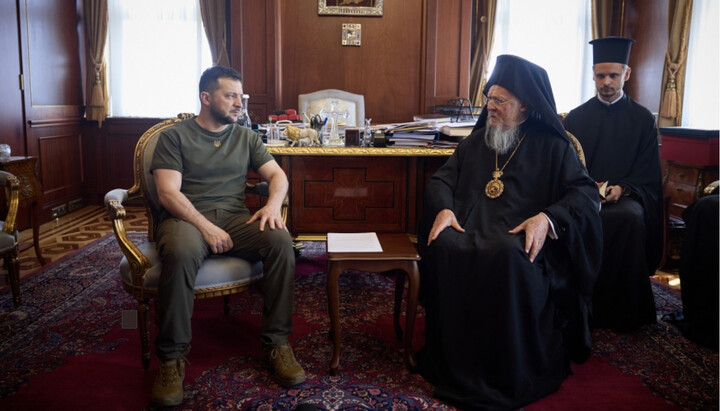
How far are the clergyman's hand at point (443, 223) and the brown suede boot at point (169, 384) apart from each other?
3.79ft

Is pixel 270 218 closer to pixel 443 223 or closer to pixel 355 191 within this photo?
pixel 443 223

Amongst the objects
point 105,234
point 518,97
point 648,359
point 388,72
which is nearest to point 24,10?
point 105,234

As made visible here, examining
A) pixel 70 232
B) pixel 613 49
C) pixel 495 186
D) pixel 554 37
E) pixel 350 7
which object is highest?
pixel 350 7

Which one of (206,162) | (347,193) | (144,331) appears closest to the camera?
(144,331)

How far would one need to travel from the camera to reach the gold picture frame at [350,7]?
6.44m

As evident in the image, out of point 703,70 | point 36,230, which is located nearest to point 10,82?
point 36,230

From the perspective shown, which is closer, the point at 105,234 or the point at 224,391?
the point at 224,391

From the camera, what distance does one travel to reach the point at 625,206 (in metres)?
3.14

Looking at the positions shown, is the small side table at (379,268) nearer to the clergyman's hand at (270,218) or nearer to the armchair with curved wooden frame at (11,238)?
the clergyman's hand at (270,218)

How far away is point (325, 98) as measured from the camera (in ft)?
18.1

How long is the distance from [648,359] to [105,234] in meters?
4.45

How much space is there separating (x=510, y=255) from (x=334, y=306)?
761 mm

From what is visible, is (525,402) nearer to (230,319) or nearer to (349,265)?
(349,265)

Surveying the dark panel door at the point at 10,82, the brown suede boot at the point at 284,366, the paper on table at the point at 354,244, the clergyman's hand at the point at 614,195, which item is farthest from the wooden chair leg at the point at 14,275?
the clergyman's hand at the point at 614,195
